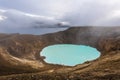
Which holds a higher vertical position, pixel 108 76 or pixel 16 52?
pixel 16 52

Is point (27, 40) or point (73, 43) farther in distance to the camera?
point (73, 43)

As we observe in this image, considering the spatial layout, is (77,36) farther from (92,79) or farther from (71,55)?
(92,79)

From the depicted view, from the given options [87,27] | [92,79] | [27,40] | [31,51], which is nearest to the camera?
[92,79]

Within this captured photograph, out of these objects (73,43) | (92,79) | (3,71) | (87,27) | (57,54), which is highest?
(87,27)

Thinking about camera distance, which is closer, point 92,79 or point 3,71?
point 92,79

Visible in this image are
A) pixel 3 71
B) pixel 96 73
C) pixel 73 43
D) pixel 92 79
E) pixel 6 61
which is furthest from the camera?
pixel 73 43

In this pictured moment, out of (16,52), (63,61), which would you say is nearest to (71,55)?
(63,61)

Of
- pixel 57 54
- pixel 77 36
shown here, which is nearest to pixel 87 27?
pixel 77 36

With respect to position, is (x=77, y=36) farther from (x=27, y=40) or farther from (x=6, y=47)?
(x=6, y=47)

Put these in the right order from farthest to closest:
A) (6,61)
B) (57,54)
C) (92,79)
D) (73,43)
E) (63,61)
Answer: (73,43) < (57,54) < (63,61) < (6,61) < (92,79)
